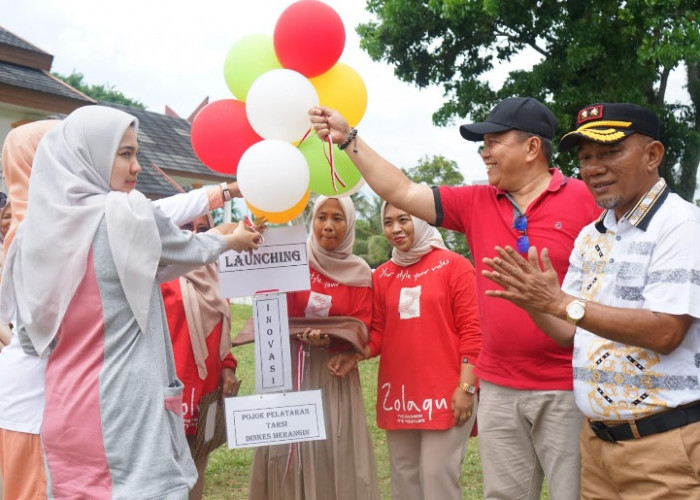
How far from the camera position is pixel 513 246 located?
310 centimetres

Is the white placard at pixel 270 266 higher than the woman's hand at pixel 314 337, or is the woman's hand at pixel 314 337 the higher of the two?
the white placard at pixel 270 266

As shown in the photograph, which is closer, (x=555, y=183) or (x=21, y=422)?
(x=21, y=422)

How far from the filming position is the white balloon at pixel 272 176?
10.6ft

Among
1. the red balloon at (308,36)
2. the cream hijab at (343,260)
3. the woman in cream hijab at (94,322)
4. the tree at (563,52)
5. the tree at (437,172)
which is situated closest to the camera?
the woman in cream hijab at (94,322)

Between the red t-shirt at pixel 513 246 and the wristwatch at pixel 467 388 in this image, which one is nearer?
the red t-shirt at pixel 513 246

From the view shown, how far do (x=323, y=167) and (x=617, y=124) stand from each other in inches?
57.5

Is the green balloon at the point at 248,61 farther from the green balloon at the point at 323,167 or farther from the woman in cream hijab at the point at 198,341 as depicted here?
the woman in cream hijab at the point at 198,341

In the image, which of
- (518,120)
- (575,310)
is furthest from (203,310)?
(575,310)

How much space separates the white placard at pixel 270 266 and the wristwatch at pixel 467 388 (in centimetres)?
100

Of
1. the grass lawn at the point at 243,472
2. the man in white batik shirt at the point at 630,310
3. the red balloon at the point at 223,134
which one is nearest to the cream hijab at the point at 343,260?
the red balloon at the point at 223,134

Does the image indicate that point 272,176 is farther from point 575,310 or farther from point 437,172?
point 437,172

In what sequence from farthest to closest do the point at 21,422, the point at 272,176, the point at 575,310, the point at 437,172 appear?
the point at 437,172 → the point at 272,176 → the point at 21,422 → the point at 575,310

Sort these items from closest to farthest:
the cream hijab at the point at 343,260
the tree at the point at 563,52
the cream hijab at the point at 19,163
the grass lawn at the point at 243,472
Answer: the cream hijab at the point at 19,163 < the cream hijab at the point at 343,260 < the grass lawn at the point at 243,472 < the tree at the point at 563,52

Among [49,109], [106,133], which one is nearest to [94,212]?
[106,133]
